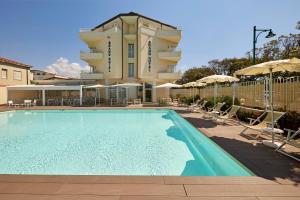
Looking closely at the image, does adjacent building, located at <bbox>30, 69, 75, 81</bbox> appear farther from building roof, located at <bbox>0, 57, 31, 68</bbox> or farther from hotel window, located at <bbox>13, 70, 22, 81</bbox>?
hotel window, located at <bbox>13, 70, 22, 81</bbox>

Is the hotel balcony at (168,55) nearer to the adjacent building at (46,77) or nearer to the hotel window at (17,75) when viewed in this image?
the adjacent building at (46,77)

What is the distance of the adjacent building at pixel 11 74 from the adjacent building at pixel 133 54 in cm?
907

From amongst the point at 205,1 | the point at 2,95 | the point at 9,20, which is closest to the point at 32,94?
the point at 2,95

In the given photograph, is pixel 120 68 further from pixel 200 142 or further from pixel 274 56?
pixel 200 142

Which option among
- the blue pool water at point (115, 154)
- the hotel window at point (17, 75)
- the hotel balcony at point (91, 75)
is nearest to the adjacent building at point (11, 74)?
the hotel window at point (17, 75)

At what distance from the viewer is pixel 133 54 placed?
112ft

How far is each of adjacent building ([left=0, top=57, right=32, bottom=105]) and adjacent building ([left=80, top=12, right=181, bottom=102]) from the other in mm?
9069

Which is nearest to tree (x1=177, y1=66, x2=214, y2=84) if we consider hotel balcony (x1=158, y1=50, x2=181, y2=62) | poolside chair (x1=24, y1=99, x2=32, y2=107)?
hotel balcony (x1=158, y1=50, x2=181, y2=62)

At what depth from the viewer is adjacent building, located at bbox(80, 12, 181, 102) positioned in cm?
3300

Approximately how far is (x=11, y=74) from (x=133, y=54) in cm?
1680

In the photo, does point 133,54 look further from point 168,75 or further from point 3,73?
point 3,73

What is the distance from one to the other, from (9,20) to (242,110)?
20.8 meters

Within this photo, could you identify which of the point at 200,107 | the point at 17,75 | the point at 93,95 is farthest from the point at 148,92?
the point at 17,75

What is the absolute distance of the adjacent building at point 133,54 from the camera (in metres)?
33.0
